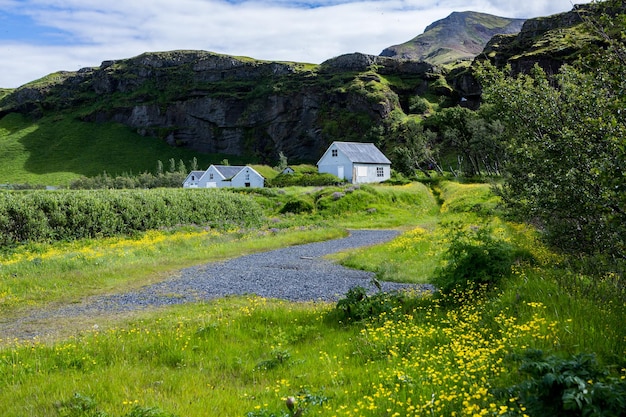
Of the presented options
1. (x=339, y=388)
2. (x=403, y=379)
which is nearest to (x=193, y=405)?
(x=339, y=388)

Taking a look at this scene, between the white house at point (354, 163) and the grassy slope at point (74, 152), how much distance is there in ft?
319

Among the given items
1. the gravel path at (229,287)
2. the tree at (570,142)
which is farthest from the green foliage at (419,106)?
the tree at (570,142)

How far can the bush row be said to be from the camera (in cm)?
2533

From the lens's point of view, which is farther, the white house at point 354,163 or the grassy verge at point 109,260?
the white house at point 354,163

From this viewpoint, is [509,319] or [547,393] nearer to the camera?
[547,393]

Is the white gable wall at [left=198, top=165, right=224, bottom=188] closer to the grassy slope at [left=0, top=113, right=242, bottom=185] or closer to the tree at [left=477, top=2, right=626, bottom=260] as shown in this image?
the grassy slope at [left=0, top=113, right=242, bottom=185]

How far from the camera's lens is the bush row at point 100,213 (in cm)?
2533

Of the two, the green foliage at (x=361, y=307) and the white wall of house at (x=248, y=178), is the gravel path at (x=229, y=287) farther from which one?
the white wall of house at (x=248, y=178)

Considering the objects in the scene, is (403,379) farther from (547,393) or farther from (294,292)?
(294,292)

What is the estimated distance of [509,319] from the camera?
7.54m

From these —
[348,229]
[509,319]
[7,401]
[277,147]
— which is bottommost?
[348,229]

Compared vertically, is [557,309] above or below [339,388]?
above

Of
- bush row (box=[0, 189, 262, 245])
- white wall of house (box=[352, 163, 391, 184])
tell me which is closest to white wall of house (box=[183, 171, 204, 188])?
white wall of house (box=[352, 163, 391, 184])

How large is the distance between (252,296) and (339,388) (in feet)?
29.7
